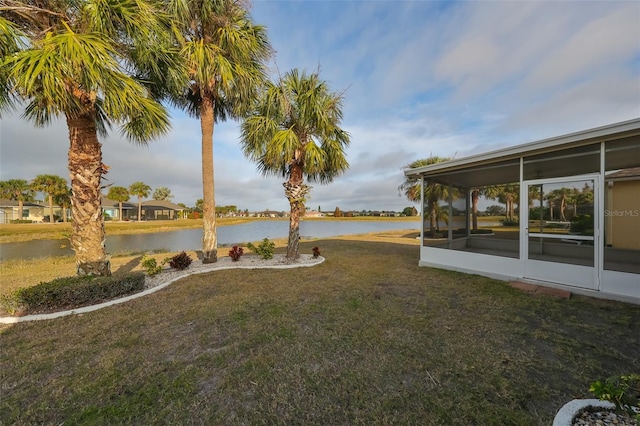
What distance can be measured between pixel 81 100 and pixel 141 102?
0.92 metres

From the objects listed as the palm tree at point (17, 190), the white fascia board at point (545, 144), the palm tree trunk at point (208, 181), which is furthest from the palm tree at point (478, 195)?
the palm tree at point (17, 190)

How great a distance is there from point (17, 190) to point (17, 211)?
134 inches

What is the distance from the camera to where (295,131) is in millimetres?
6871

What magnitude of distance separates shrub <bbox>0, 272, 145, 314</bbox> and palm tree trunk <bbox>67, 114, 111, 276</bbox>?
41cm

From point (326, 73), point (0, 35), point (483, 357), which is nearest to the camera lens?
point (483, 357)

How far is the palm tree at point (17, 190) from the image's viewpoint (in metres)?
34.8

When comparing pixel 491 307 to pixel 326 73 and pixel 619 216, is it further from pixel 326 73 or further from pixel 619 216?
pixel 326 73

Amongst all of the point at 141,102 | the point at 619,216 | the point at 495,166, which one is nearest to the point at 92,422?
the point at 141,102

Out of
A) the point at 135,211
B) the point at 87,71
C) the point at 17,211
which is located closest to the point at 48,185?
the point at 17,211

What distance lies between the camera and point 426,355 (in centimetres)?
241

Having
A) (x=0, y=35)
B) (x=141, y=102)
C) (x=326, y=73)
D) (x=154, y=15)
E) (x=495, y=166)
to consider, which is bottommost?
(x=495, y=166)

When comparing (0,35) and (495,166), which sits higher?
(0,35)

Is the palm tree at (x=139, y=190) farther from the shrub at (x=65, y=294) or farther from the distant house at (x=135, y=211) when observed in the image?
the shrub at (x=65, y=294)

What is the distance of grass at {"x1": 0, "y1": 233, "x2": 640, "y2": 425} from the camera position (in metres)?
1.74
